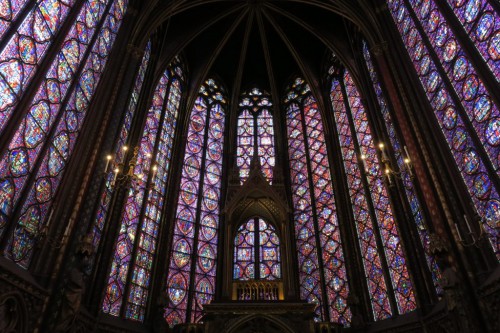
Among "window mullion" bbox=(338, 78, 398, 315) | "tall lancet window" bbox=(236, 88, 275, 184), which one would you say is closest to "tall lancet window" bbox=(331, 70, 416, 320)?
"window mullion" bbox=(338, 78, 398, 315)

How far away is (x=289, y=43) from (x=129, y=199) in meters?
10.9

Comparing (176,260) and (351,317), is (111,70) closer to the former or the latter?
(176,260)

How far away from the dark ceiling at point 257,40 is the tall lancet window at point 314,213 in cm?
148

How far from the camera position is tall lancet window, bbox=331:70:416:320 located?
1188cm

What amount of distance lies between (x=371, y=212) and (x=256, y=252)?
14.1 ft

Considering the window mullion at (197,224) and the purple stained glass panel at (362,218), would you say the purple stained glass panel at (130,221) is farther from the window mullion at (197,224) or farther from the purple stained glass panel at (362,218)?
the purple stained glass panel at (362,218)

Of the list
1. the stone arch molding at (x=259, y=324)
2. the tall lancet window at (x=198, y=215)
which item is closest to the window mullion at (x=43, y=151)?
the stone arch molding at (x=259, y=324)

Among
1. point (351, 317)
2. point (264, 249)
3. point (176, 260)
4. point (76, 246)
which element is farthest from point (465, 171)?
point (176, 260)

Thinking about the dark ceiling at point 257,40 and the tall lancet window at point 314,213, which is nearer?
the tall lancet window at point 314,213

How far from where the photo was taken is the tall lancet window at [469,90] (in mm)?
7965

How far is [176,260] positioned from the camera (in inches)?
556

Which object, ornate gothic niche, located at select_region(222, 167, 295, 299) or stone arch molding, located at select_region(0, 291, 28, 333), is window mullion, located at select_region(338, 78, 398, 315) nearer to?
ornate gothic niche, located at select_region(222, 167, 295, 299)

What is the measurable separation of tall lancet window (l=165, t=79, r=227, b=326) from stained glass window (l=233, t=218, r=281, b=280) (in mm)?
1147

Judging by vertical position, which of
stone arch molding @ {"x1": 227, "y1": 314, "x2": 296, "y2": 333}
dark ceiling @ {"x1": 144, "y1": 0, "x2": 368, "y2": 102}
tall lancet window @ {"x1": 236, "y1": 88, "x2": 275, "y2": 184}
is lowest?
stone arch molding @ {"x1": 227, "y1": 314, "x2": 296, "y2": 333}
